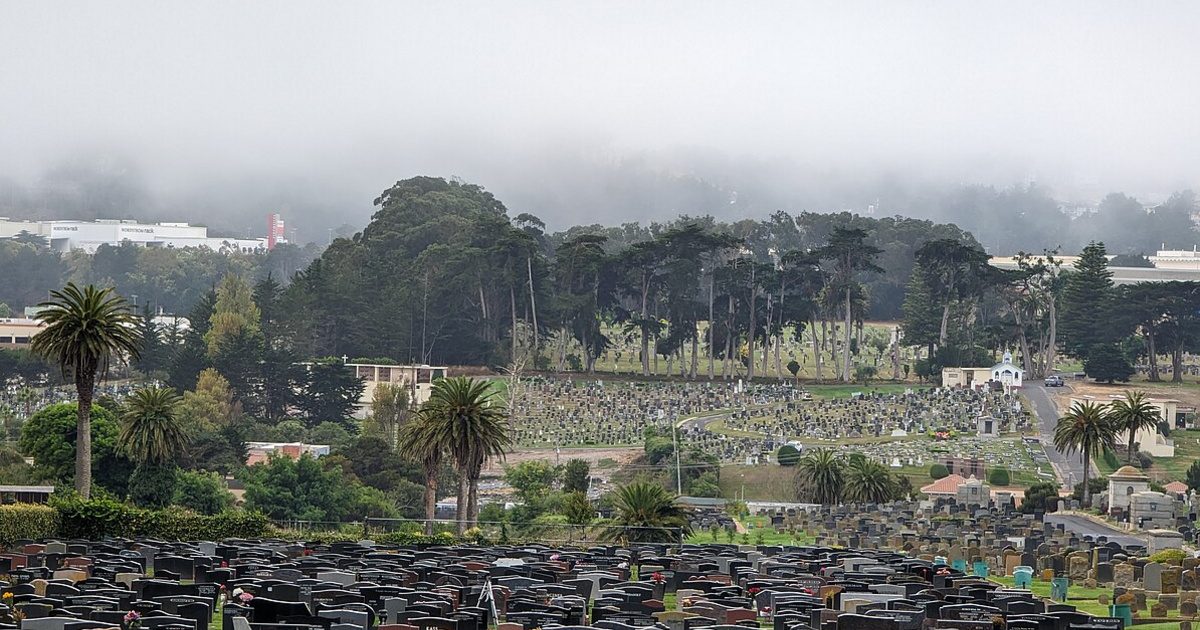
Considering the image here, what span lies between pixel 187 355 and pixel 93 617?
87354 millimetres

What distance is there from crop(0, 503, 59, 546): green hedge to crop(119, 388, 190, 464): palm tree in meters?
15.4

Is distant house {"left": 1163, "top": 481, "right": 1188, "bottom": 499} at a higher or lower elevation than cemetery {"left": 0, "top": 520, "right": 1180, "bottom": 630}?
higher

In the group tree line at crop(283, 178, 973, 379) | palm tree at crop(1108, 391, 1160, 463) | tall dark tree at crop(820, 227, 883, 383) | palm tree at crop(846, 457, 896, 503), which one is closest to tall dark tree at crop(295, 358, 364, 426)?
tree line at crop(283, 178, 973, 379)

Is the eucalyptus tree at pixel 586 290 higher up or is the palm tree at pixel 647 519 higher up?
the eucalyptus tree at pixel 586 290

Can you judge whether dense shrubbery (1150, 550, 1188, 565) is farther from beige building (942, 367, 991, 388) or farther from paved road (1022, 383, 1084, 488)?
beige building (942, 367, 991, 388)

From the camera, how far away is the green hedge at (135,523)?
158 feet

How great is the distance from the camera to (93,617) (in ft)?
93.9

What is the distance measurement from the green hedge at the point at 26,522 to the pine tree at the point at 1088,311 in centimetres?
8669

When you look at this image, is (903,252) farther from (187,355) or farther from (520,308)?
(187,355)

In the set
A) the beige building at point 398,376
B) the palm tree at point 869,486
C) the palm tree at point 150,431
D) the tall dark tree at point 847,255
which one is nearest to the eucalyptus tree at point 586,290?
the beige building at point 398,376

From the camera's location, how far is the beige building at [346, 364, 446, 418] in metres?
114

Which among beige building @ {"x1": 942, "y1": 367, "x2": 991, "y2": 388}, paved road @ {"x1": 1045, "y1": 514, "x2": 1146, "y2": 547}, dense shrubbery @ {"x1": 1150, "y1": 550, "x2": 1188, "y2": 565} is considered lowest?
paved road @ {"x1": 1045, "y1": 514, "x2": 1146, "y2": 547}

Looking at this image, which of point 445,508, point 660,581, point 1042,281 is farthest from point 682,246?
point 660,581

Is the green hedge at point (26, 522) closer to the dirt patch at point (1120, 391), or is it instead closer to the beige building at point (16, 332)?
the dirt patch at point (1120, 391)
